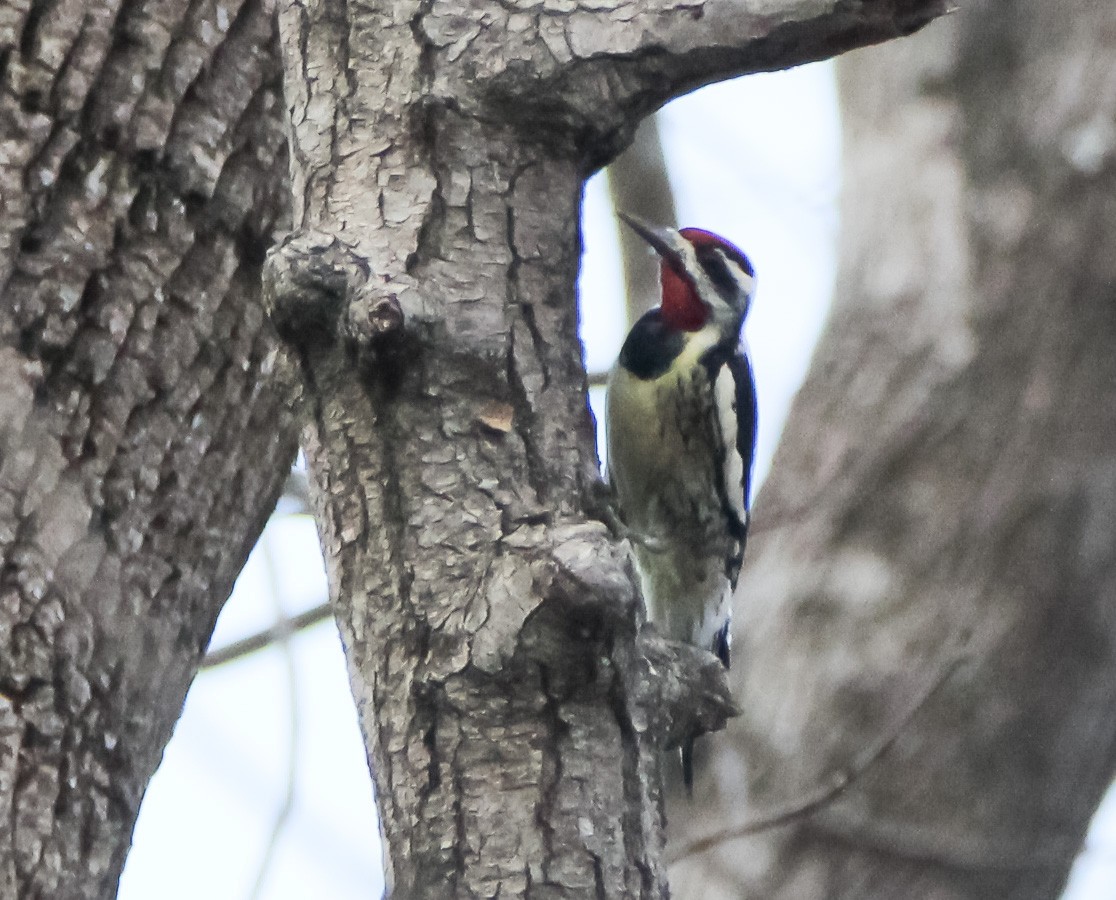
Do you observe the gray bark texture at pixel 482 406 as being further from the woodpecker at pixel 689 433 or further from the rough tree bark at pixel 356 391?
the woodpecker at pixel 689 433

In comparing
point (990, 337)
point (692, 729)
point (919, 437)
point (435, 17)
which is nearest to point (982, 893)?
point (919, 437)

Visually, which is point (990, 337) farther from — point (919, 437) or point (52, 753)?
point (52, 753)

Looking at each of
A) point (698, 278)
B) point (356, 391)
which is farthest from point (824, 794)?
point (356, 391)

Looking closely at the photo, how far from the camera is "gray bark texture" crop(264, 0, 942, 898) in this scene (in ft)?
4.76

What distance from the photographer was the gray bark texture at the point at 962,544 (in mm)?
3270

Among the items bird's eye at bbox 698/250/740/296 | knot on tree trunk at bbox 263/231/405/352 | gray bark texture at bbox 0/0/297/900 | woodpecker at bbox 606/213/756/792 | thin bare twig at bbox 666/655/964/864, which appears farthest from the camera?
bird's eye at bbox 698/250/740/296

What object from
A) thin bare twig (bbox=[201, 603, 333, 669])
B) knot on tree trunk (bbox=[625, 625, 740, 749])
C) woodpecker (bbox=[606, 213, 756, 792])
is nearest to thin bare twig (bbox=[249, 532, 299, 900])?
thin bare twig (bbox=[201, 603, 333, 669])

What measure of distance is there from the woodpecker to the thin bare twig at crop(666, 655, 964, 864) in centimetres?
30

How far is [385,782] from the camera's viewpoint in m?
1.54

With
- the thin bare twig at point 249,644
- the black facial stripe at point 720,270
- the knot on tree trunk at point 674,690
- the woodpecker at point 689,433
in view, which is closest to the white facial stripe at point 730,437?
the woodpecker at point 689,433

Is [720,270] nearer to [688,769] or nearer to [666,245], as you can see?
[666,245]

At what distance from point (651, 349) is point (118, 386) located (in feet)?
5.06

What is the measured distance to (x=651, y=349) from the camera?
3410 mm

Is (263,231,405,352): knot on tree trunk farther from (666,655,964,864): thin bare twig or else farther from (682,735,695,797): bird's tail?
(682,735,695,797): bird's tail
